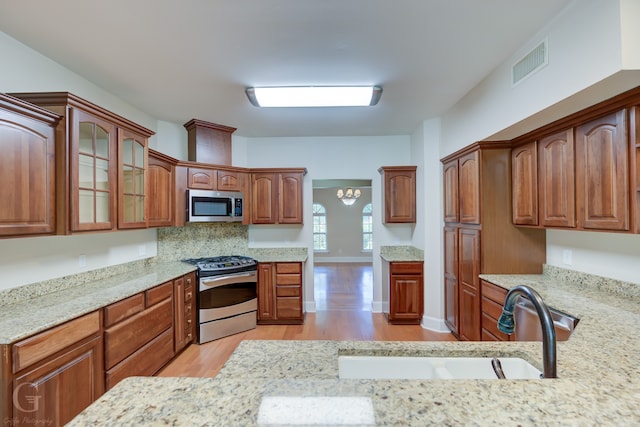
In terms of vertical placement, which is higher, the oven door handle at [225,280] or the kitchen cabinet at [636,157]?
the kitchen cabinet at [636,157]

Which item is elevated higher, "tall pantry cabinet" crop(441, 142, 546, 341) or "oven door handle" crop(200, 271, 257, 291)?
"tall pantry cabinet" crop(441, 142, 546, 341)

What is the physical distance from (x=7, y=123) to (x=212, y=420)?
218 cm

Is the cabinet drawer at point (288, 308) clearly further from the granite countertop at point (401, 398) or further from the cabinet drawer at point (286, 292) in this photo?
the granite countertop at point (401, 398)

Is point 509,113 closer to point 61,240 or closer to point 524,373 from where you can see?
point 524,373

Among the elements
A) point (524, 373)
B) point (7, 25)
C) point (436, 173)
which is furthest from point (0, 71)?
point (436, 173)

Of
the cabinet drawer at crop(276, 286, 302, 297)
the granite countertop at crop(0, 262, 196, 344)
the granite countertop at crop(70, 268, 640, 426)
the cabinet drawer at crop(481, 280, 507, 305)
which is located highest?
the granite countertop at crop(70, 268, 640, 426)

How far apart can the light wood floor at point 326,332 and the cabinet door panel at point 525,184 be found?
5.50 feet

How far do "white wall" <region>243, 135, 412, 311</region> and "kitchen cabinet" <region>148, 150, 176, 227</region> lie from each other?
1.33 meters

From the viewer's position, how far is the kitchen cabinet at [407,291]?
3701 millimetres

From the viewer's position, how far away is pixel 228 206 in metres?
3.74

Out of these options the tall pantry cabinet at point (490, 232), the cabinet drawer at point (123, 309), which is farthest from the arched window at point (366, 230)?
the cabinet drawer at point (123, 309)

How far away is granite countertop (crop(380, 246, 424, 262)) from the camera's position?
3.75m

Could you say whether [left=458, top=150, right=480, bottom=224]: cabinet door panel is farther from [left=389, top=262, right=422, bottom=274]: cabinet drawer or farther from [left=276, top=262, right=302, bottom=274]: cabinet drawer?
[left=276, top=262, right=302, bottom=274]: cabinet drawer

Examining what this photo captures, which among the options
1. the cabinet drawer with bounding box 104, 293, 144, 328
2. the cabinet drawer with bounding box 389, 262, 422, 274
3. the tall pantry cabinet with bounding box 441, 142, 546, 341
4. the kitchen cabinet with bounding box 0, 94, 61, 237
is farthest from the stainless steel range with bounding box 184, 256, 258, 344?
the tall pantry cabinet with bounding box 441, 142, 546, 341
